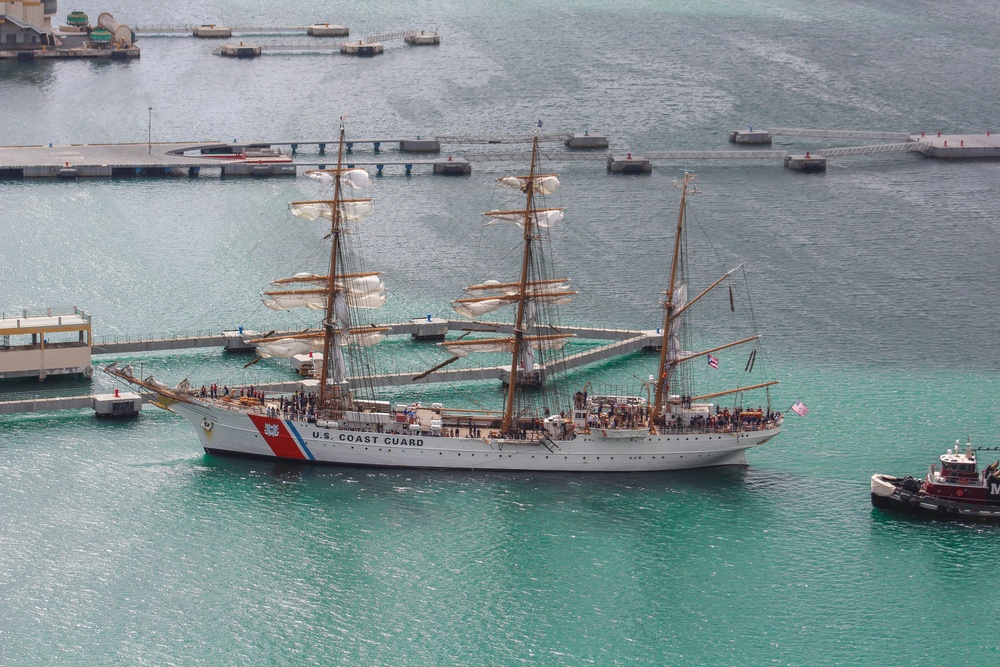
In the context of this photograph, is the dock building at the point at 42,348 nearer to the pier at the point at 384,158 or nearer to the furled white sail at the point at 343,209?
the furled white sail at the point at 343,209

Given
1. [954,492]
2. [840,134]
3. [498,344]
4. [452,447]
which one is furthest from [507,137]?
[954,492]

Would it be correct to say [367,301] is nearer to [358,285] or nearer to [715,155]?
[358,285]

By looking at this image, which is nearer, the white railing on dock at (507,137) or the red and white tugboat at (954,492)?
the red and white tugboat at (954,492)

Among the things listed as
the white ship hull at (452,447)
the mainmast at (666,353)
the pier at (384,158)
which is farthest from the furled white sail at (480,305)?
the pier at (384,158)

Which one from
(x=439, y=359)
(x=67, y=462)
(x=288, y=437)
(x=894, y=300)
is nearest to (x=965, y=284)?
(x=894, y=300)

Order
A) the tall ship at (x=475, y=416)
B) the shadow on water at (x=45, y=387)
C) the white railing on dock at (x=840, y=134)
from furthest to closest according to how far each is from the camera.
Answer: the white railing on dock at (x=840, y=134), the shadow on water at (x=45, y=387), the tall ship at (x=475, y=416)

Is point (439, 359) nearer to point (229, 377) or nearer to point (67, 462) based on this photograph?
point (229, 377)
